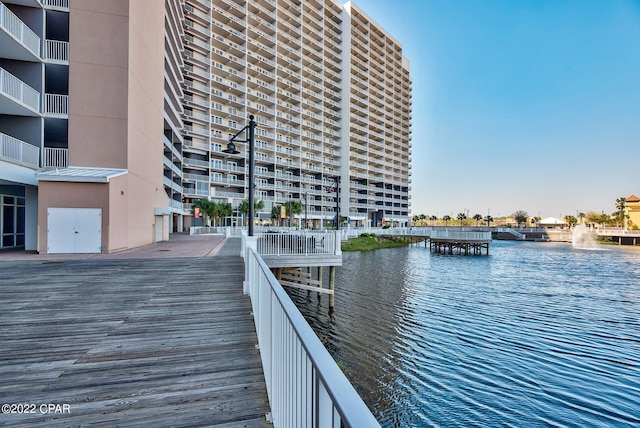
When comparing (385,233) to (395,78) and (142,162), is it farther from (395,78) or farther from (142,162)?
(395,78)

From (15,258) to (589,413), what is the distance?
19103mm

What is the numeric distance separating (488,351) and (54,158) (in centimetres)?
2176

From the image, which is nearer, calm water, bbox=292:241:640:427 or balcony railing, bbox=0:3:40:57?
calm water, bbox=292:241:640:427

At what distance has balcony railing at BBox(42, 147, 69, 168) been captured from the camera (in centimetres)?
1593

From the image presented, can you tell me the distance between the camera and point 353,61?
250ft

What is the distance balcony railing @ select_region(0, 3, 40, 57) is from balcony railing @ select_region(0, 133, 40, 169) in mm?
4816

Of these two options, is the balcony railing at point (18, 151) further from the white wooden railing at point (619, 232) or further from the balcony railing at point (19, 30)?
the white wooden railing at point (619, 232)

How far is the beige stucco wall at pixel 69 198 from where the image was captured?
13.6 metres

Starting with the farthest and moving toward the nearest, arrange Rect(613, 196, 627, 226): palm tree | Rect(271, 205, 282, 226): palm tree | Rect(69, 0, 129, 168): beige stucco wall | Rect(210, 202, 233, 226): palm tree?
Rect(613, 196, 627, 226): palm tree → Rect(271, 205, 282, 226): palm tree → Rect(210, 202, 233, 226): palm tree → Rect(69, 0, 129, 168): beige stucco wall

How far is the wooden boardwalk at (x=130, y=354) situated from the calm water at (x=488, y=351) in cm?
461

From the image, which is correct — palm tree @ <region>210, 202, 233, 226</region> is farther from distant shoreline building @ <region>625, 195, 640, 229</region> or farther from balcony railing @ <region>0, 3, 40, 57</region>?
distant shoreline building @ <region>625, 195, 640, 229</region>

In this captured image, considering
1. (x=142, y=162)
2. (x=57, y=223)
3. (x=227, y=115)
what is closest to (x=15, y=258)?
(x=57, y=223)

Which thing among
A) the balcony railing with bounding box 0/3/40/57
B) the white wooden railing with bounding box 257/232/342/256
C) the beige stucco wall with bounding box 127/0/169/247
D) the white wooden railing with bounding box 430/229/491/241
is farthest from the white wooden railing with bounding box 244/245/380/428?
the white wooden railing with bounding box 430/229/491/241

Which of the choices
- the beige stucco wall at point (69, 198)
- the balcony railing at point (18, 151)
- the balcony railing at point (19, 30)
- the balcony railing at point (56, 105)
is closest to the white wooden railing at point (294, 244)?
the beige stucco wall at point (69, 198)
